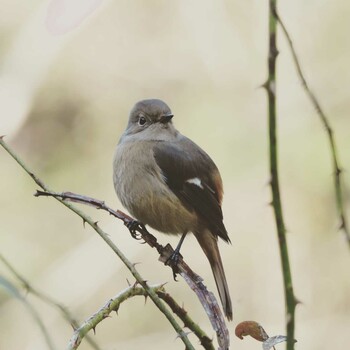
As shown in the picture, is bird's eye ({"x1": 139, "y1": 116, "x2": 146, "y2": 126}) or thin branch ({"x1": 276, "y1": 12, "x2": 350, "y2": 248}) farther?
bird's eye ({"x1": 139, "y1": 116, "x2": 146, "y2": 126})

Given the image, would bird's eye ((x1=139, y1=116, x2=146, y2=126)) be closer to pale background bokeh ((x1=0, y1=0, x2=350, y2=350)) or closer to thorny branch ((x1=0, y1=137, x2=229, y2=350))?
pale background bokeh ((x1=0, y1=0, x2=350, y2=350))

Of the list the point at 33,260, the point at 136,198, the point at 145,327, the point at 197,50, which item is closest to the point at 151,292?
the point at 136,198

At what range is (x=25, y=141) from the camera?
6.50 metres

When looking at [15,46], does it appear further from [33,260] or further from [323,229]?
[323,229]

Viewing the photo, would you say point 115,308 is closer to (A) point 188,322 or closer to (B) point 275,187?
(A) point 188,322

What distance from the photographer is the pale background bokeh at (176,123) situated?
597 cm

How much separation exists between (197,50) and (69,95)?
43.2 inches

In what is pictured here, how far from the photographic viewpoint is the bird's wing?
3.95m

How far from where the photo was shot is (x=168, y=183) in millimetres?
4043

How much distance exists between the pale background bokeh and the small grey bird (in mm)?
1754

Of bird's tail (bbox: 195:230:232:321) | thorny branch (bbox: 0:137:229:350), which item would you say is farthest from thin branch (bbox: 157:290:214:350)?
bird's tail (bbox: 195:230:232:321)

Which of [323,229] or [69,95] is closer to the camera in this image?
[323,229]

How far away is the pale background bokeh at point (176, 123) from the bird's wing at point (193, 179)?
179 centimetres

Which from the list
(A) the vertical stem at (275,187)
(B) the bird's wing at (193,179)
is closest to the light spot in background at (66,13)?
(B) the bird's wing at (193,179)
